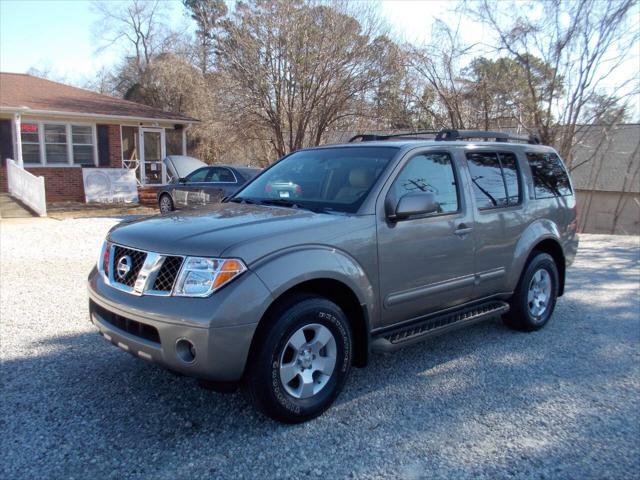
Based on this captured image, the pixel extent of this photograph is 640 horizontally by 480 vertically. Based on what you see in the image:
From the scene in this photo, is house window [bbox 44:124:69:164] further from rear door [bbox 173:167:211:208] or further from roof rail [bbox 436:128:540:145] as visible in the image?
roof rail [bbox 436:128:540:145]

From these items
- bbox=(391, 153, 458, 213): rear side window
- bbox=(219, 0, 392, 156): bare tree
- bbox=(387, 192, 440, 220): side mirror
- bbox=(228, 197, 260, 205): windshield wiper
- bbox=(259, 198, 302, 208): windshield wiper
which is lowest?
bbox=(228, 197, 260, 205): windshield wiper

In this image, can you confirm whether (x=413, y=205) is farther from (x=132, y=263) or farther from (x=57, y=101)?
(x=57, y=101)

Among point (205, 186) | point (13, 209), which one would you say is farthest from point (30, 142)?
point (205, 186)

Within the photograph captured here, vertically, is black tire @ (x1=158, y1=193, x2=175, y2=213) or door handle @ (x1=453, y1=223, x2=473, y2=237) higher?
door handle @ (x1=453, y1=223, x2=473, y2=237)

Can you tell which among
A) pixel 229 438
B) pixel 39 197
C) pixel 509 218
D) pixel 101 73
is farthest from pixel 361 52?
pixel 101 73

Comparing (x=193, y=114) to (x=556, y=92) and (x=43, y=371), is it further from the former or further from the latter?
(x=43, y=371)

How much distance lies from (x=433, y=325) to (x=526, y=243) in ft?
5.16

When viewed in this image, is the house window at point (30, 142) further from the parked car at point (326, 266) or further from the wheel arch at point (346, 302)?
the wheel arch at point (346, 302)

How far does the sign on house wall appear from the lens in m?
17.5

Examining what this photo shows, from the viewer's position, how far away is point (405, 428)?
3.36 m

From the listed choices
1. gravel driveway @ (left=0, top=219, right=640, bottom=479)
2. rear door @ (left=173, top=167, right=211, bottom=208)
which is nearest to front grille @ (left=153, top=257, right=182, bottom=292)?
gravel driveway @ (left=0, top=219, right=640, bottom=479)

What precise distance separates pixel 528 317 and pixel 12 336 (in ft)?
16.6

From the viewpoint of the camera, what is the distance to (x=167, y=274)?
10.3 feet

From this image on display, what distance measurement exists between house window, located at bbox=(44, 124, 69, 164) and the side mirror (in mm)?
17482
